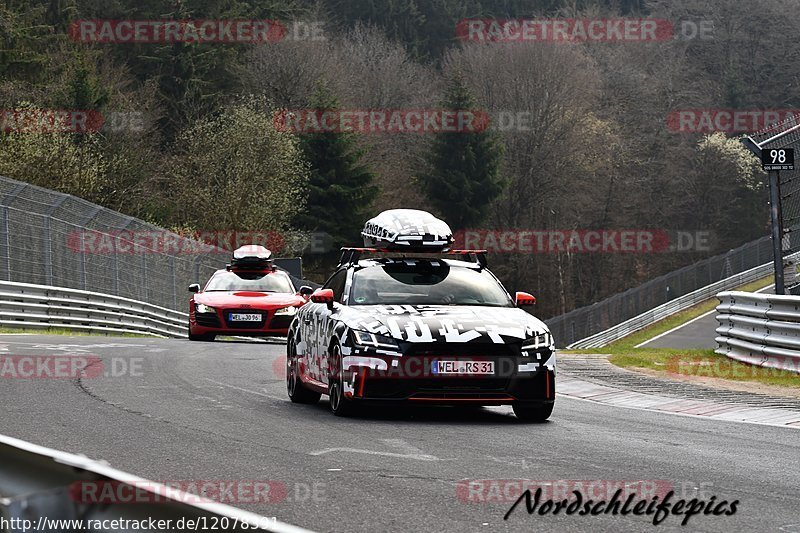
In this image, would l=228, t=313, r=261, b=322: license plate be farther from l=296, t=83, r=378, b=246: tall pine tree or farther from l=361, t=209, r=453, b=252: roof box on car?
l=296, t=83, r=378, b=246: tall pine tree

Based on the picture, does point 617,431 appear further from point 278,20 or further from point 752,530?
point 278,20

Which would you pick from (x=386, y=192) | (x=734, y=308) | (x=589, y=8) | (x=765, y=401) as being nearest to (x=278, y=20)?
(x=386, y=192)

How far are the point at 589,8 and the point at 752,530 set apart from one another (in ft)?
313

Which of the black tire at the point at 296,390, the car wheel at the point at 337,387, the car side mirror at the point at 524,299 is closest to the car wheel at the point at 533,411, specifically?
the car side mirror at the point at 524,299

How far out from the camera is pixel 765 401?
1302cm

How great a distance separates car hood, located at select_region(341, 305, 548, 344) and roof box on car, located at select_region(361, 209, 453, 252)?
0.94 metres

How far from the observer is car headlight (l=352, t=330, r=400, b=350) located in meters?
10.4

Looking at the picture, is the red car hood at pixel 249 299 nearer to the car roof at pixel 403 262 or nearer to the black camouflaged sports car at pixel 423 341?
the car roof at pixel 403 262

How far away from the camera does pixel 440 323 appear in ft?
34.6

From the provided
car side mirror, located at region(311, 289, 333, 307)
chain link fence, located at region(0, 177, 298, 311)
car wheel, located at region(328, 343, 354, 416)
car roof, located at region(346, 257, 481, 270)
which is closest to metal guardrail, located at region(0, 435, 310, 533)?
car wheel, located at region(328, 343, 354, 416)

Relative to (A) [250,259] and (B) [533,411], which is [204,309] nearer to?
(A) [250,259]

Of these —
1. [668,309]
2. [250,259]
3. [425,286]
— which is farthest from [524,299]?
[668,309]

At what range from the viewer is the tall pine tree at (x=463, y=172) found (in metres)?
74.1

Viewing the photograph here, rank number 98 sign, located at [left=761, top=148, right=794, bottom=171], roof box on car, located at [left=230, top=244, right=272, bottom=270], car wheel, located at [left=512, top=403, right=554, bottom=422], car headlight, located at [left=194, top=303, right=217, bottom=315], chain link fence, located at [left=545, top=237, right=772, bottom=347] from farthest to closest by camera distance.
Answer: chain link fence, located at [left=545, top=237, right=772, bottom=347] < roof box on car, located at [left=230, top=244, right=272, bottom=270] < car headlight, located at [left=194, top=303, right=217, bottom=315] < number 98 sign, located at [left=761, top=148, right=794, bottom=171] < car wheel, located at [left=512, top=403, right=554, bottom=422]
